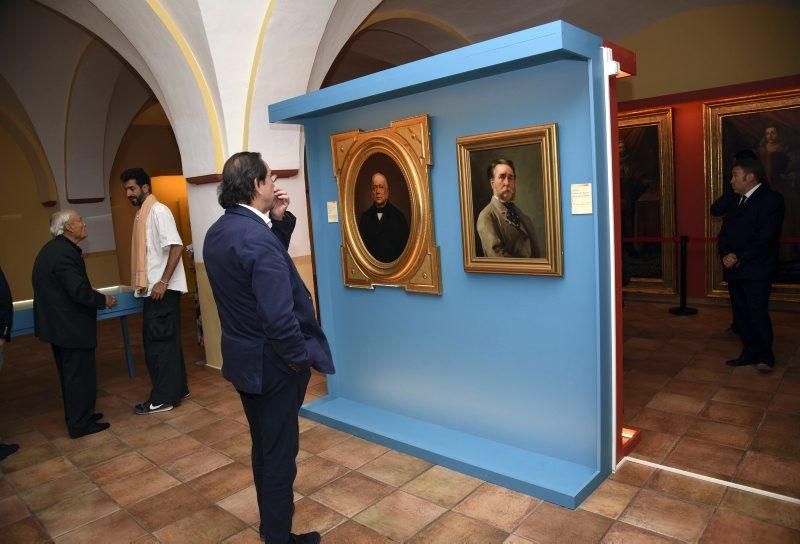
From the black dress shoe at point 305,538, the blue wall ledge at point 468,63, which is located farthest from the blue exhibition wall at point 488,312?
the black dress shoe at point 305,538

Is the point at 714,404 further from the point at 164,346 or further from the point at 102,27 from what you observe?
the point at 102,27

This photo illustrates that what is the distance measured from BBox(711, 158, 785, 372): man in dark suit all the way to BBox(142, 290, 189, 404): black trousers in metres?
5.21

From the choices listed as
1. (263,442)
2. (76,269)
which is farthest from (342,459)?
(76,269)

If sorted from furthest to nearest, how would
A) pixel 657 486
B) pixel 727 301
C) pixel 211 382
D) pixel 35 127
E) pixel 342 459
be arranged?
pixel 35 127
pixel 727 301
pixel 211 382
pixel 342 459
pixel 657 486

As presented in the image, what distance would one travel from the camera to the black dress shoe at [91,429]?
523 centimetres

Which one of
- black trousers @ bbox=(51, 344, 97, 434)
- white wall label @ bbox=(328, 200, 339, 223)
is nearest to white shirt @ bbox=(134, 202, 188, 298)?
black trousers @ bbox=(51, 344, 97, 434)

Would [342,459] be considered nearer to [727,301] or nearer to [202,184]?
[202,184]

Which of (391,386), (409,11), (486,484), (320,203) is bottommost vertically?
(486,484)

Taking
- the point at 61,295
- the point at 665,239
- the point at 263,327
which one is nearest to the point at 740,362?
the point at 665,239

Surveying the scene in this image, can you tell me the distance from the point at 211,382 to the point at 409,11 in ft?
19.2

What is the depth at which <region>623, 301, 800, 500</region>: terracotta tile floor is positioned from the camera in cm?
395

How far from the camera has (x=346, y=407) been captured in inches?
206

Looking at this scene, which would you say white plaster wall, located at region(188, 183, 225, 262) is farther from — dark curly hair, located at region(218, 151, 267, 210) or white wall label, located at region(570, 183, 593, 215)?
white wall label, located at region(570, 183, 593, 215)

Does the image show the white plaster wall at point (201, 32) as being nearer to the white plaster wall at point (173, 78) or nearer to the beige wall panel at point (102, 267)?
the white plaster wall at point (173, 78)
